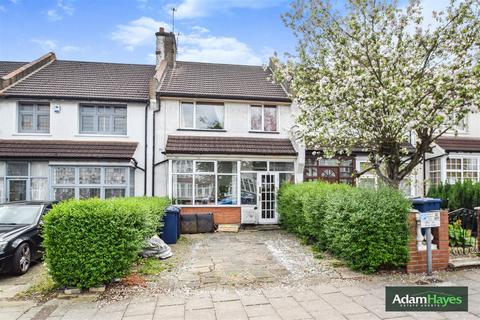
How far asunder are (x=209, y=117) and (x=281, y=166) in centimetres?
393

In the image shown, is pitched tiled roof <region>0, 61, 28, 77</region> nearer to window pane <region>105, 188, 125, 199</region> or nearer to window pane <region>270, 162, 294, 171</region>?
window pane <region>105, 188, 125, 199</region>

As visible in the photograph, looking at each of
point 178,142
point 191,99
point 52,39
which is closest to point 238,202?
point 178,142

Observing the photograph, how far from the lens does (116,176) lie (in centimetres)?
1255

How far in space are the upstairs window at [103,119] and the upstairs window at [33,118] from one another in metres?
1.46

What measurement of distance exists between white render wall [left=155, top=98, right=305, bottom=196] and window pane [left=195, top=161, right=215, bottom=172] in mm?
365

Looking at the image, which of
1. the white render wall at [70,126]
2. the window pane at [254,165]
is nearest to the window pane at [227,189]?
the window pane at [254,165]

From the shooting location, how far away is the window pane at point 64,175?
12.2m

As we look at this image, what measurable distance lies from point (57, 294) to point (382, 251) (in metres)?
5.85

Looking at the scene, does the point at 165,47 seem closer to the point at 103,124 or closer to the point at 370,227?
the point at 103,124

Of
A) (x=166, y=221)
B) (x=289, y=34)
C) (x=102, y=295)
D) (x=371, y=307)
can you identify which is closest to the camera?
(x=371, y=307)

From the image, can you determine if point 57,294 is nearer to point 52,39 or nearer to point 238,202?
point 238,202

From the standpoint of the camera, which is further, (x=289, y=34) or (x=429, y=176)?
(x=429, y=176)

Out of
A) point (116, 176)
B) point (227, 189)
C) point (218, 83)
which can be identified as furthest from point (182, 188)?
point (218, 83)

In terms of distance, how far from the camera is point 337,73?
6.93 meters
